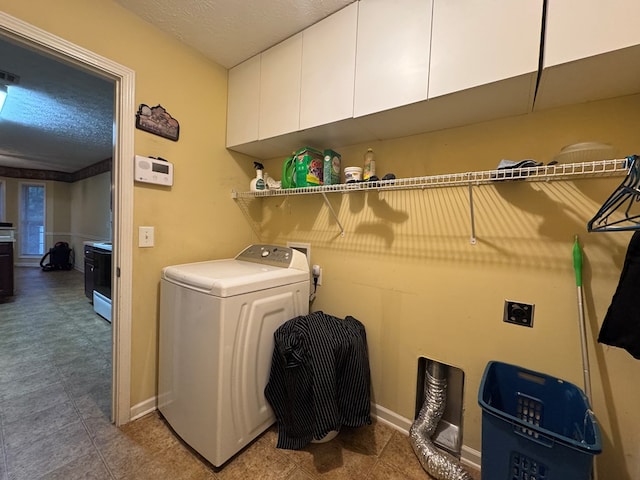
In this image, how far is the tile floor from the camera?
125 centimetres

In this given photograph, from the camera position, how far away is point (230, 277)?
1318 millimetres

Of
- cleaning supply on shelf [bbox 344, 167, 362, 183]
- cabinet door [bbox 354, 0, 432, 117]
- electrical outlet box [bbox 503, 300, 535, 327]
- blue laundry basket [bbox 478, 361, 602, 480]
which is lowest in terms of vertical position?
blue laundry basket [bbox 478, 361, 602, 480]

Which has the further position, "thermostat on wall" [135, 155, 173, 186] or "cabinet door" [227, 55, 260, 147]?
"cabinet door" [227, 55, 260, 147]

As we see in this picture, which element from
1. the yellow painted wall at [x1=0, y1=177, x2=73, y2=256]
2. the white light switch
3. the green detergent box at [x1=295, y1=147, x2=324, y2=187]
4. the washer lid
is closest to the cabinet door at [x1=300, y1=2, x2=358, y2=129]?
the green detergent box at [x1=295, y1=147, x2=324, y2=187]

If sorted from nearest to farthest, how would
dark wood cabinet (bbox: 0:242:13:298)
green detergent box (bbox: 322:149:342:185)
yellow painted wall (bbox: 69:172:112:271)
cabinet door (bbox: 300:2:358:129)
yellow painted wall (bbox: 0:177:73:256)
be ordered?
cabinet door (bbox: 300:2:358:129) → green detergent box (bbox: 322:149:342:185) → dark wood cabinet (bbox: 0:242:13:298) → yellow painted wall (bbox: 69:172:112:271) → yellow painted wall (bbox: 0:177:73:256)

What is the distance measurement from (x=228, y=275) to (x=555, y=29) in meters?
1.62

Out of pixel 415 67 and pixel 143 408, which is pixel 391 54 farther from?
pixel 143 408

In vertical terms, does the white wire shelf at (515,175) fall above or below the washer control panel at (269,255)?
above

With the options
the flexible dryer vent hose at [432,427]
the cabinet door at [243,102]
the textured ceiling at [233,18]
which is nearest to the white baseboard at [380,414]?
the flexible dryer vent hose at [432,427]

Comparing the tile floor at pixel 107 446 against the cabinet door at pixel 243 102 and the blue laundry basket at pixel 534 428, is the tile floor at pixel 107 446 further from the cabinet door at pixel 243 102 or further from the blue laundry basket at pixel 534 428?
the cabinet door at pixel 243 102

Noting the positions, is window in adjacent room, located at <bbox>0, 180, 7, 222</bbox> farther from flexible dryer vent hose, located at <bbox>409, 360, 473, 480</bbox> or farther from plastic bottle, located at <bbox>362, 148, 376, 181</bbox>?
flexible dryer vent hose, located at <bbox>409, 360, 473, 480</bbox>

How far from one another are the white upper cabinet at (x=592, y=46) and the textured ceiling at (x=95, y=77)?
3.06 ft

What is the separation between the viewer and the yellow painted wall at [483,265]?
1076 mm

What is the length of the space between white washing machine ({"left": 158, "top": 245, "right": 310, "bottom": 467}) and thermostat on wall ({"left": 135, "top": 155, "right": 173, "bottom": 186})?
541mm
